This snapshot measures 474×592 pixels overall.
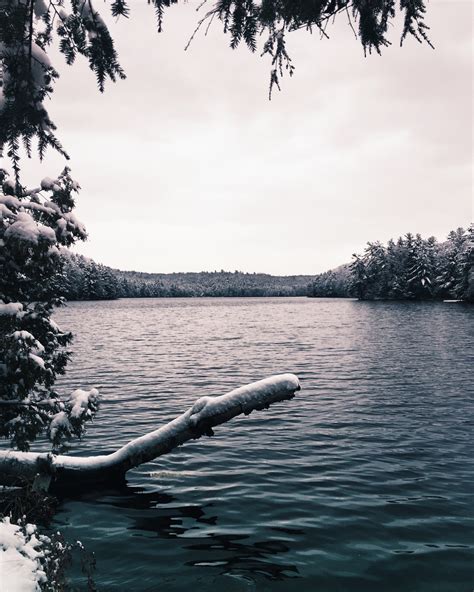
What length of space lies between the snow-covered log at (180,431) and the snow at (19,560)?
7.88ft

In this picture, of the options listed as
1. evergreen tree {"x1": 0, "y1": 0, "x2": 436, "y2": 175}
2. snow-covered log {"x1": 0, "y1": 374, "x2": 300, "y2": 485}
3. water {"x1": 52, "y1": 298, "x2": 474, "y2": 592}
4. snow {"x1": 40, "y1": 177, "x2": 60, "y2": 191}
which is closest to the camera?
evergreen tree {"x1": 0, "y1": 0, "x2": 436, "y2": 175}

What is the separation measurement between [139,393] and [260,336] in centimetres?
2460

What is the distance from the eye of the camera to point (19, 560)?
457cm

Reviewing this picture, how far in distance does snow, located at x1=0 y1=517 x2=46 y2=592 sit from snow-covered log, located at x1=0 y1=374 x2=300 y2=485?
240cm

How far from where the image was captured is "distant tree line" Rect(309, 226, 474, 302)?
8519 cm

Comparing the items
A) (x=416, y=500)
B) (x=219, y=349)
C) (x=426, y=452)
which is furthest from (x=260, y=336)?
(x=416, y=500)

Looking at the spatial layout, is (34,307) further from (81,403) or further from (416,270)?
(416,270)

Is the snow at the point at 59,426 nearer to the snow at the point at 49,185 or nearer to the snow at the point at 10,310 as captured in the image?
the snow at the point at 10,310

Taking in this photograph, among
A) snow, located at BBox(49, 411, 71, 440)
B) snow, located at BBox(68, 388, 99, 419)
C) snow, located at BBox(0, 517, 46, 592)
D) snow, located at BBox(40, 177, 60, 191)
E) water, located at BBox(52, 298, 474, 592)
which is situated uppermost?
snow, located at BBox(40, 177, 60, 191)

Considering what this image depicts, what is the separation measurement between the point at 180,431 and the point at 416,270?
101269mm

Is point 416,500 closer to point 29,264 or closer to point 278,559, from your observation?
point 278,559

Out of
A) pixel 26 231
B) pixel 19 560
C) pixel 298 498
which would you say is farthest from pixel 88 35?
pixel 298 498

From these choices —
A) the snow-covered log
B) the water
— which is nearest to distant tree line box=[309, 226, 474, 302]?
the water

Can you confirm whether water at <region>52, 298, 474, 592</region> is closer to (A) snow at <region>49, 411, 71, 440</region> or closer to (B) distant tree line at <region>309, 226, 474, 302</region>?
(A) snow at <region>49, 411, 71, 440</region>
